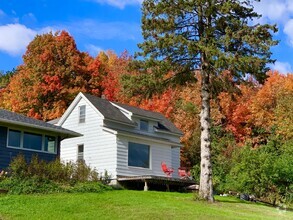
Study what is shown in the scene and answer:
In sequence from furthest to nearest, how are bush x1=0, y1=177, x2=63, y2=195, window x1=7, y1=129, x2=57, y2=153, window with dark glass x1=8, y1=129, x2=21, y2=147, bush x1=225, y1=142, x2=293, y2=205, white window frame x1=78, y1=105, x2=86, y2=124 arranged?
white window frame x1=78, y1=105, x2=86, y2=124 → bush x1=225, y1=142, x2=293, y2=205 → window x1=7, y1=129, x2=57, y2=153 → window with dark glass x1=8, y1=129, x2=21, y2=147 → bush x1=0, y1=177, x2=63, y2=195

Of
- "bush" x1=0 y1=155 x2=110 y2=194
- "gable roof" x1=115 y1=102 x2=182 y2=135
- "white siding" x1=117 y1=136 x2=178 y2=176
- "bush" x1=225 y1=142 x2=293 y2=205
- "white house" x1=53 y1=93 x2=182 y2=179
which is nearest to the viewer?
"bush" x1=0 y1=155 x2=110 y2=194

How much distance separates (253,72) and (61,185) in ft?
32.5

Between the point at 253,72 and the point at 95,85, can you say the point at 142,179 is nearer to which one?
the point at 253,72

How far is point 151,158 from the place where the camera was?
29844 mm

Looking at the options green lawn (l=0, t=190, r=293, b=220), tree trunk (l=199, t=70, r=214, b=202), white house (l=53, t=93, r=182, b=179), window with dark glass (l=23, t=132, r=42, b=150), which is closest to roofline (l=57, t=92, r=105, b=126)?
white house (l=53, t=93, r=182, b=179)

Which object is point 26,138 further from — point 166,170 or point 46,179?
point 166,170

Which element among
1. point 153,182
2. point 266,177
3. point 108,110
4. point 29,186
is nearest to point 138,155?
point 153,182

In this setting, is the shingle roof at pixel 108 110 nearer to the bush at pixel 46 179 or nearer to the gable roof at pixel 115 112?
the gable roof at pixel 115 112

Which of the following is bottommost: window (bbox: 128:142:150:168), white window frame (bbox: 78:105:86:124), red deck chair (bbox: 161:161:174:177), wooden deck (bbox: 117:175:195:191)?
wooden deck (bbox: 117:175:195:191)

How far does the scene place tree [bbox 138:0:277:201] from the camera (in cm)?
2178

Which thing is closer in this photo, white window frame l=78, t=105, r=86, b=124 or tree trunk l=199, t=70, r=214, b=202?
tree trunk l=199, t=70, r=214, b=202

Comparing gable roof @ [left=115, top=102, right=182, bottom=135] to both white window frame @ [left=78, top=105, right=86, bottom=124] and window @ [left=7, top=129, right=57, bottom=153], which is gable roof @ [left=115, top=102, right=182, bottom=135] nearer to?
white window frame @ [left=78, top=105, right=86, bottom=124]

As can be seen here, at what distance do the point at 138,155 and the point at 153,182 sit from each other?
276 cm

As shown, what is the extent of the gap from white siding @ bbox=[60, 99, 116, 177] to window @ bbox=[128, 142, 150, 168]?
119 centimetres
